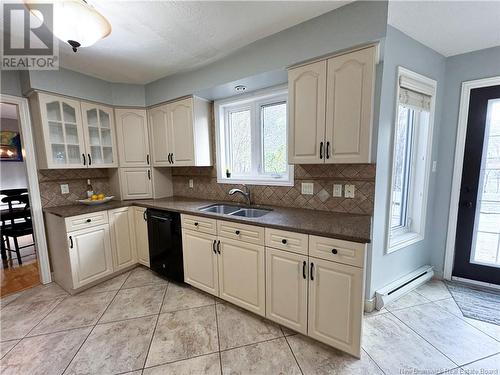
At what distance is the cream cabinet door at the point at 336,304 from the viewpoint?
1.41 metres

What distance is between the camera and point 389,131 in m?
1.85

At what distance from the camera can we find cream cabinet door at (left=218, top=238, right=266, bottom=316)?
182cm

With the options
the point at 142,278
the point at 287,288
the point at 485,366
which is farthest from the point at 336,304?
Result: the point at 142,278

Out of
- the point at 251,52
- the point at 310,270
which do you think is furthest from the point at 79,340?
the point at 251,52

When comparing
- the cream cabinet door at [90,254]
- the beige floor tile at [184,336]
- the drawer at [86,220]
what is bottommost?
the beige floor tile at [184,336]

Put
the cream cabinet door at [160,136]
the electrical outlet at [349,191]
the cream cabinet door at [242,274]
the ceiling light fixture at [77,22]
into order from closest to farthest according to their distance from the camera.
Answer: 1. the ceiling light fixture at [77,22]
2. the cream cabinet door at [242,274]
3. the electrical outlet at [349,191]
4. the cream cabinet door at [160,136]

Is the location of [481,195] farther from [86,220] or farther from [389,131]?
[86,220]

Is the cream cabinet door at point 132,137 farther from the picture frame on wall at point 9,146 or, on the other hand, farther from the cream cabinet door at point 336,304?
the picture frame on wall at point 9,146

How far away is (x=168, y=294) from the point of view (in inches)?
91.7

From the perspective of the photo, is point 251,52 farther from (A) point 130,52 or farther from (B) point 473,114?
(B) point 473,114

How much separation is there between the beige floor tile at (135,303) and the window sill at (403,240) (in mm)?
2320

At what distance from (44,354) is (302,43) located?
3.09 m

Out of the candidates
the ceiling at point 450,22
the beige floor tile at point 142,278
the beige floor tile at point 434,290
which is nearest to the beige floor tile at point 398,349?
the beige floor tile at point 434,290

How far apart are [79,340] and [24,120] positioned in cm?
235
